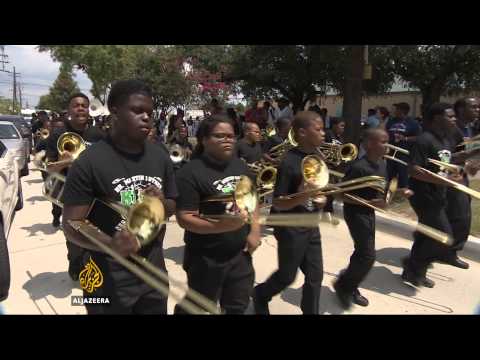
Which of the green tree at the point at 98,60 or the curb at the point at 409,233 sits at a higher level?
the green tree at the point at 98,60

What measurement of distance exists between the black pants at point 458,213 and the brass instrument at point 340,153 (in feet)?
6.15

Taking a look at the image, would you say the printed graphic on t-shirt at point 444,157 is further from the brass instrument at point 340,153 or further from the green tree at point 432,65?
the green tree at point 432,65

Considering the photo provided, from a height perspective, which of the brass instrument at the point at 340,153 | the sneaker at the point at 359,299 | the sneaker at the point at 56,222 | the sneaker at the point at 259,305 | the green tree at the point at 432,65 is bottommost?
the sneaker at the point at 56,222

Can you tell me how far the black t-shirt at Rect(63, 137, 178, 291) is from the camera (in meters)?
2.17

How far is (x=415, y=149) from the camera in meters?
4.30

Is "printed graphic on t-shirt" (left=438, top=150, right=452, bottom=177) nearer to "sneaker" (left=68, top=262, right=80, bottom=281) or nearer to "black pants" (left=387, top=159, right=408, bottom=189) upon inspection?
"black pants" (left=387, top=159, right=408, bottom=189)

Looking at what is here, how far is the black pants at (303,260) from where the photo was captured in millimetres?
3185

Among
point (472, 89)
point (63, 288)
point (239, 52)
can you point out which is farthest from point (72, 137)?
point (472, 89)

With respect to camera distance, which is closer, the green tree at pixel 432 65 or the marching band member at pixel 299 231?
the marching band member at pixel 299 231

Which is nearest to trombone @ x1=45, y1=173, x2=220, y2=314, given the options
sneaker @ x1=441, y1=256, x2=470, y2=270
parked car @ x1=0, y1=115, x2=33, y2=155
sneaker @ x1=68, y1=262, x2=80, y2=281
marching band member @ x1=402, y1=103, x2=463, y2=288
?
sneaker @ x1=68, y1=262, x2=80, y2=281

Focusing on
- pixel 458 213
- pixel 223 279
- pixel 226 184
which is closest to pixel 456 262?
pixel 458 213

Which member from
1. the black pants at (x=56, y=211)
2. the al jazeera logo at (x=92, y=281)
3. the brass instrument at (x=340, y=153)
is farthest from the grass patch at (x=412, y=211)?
the black pants at (x=56, y=211)

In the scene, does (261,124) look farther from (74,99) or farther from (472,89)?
(472,89)
